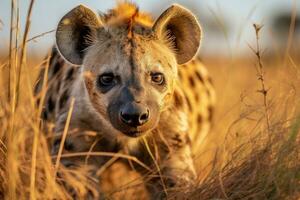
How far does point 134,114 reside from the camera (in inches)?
145

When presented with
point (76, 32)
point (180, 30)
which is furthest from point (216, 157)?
point (76, 32)

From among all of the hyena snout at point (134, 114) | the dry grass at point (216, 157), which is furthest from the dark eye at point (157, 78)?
the dry grass at point (216, 157)

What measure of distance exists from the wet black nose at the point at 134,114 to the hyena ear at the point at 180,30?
0.75 meters

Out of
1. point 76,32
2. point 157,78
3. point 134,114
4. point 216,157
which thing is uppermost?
point 76,32

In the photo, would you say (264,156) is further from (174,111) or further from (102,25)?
(102,25)

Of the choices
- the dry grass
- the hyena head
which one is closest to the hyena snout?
the hyena head

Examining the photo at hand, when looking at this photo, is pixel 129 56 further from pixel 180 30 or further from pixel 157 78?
pixel 180 30

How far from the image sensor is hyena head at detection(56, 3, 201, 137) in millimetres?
3873

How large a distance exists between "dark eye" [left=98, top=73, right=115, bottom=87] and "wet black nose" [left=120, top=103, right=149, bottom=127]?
33 centimetres

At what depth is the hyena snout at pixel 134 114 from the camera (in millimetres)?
3693

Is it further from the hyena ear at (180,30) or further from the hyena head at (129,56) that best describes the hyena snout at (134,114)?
the hyena ear at (180,30)

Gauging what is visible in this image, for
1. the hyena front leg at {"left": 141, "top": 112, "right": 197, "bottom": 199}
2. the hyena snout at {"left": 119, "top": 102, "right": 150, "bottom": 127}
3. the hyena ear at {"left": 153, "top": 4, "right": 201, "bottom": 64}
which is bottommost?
the hyena front leg at {"left": 141, "top": 112, "right": 197, "bottom": 199}

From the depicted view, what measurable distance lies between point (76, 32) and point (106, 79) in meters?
0.41

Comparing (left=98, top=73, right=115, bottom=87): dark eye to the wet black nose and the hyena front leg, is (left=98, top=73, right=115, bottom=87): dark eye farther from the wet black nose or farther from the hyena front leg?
the hyena front leg
